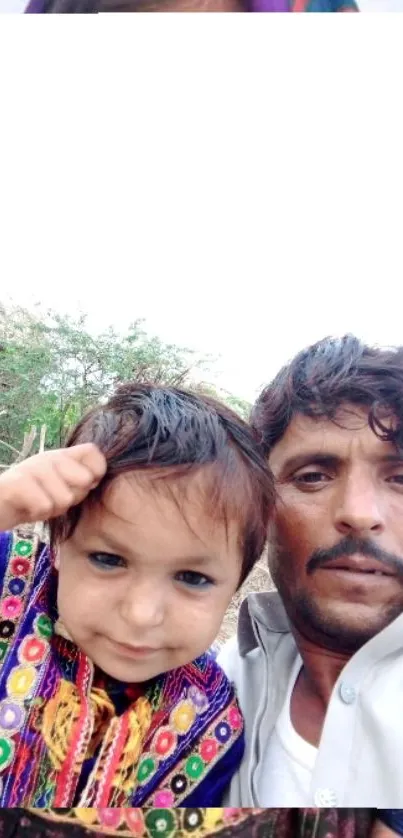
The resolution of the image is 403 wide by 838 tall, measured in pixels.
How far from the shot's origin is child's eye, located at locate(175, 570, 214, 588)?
1.01 metres

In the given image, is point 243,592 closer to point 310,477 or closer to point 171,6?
point 310,477

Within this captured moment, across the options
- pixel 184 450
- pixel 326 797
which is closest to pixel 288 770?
pixel 326 797

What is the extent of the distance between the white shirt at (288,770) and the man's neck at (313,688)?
0.02 metres

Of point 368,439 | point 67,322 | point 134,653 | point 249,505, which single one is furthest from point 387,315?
point 134,653

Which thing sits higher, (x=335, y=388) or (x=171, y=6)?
(x=171, y=6)

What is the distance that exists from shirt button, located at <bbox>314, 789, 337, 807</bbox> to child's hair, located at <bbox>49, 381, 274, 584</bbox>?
0.32 meters

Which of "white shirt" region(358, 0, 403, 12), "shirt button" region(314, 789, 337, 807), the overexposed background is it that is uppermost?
"white shirt" region(358, 0, 403, 12)

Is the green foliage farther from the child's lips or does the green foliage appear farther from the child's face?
the child's lips

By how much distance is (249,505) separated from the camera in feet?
3.38

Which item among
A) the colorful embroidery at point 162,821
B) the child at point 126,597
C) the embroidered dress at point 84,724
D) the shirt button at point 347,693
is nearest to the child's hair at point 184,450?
the child at point 126,597

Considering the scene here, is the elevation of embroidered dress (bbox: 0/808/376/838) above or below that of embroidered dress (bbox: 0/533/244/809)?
below

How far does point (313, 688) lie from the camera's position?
1120 millimetres

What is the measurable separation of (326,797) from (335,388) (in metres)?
0.59

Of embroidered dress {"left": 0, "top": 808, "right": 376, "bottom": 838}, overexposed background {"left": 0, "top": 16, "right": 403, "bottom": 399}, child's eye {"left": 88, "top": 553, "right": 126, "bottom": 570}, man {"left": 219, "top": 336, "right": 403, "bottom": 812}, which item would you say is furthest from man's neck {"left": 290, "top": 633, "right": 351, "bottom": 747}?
overexposed background {"left": 0, "top": 16, "right": 403, "bottom": 399}
